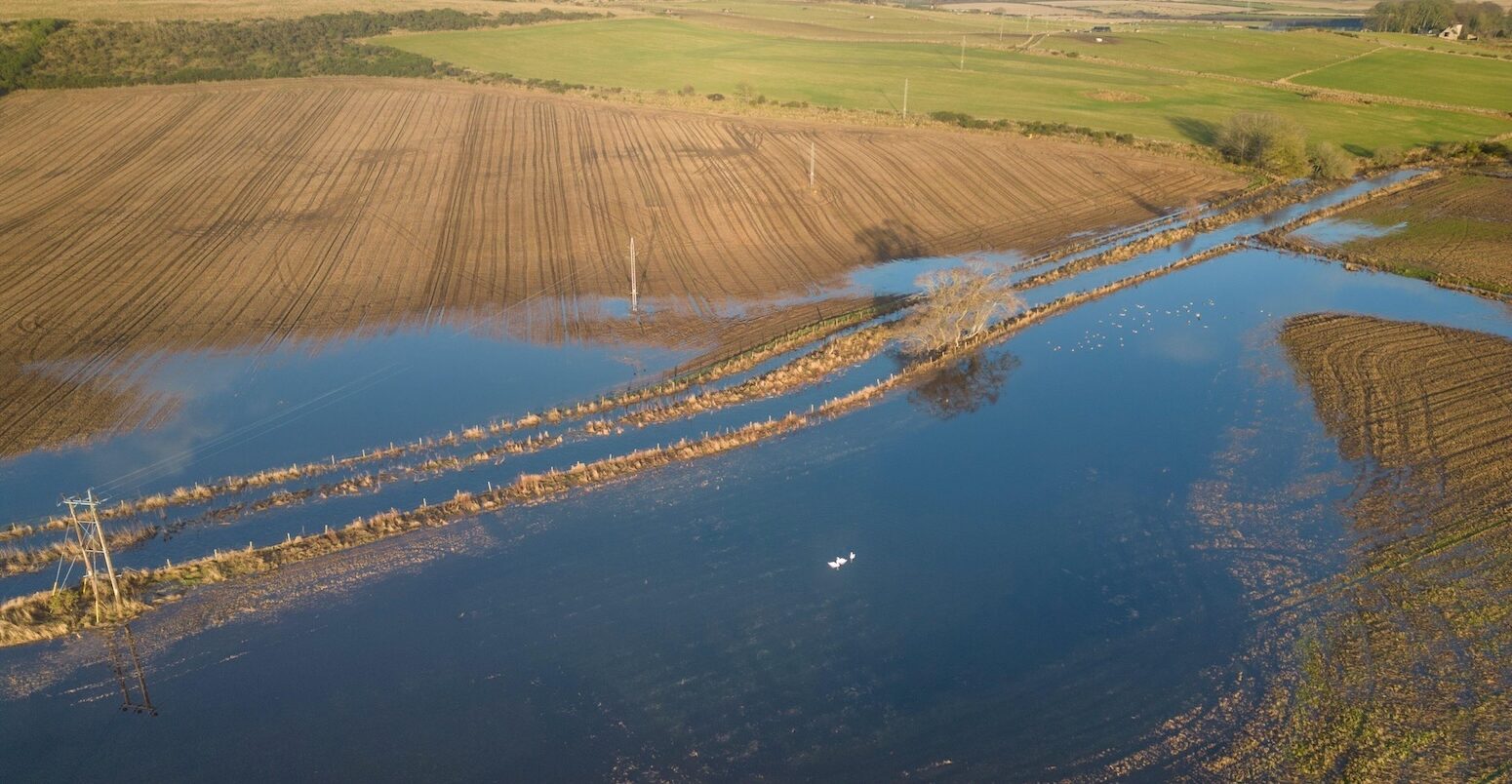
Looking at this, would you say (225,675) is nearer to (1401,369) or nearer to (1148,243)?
(1401,369)

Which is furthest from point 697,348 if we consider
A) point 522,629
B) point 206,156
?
point 206,156

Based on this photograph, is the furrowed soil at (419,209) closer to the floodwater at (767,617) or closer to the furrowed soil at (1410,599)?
the floodwater at (767,617)

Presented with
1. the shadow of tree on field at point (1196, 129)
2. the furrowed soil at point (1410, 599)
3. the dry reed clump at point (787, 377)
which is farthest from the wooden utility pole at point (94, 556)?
the shadow of tree on field at point (1196, 129)

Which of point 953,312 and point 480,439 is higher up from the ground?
point 953,312

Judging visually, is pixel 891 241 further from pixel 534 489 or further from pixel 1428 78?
pixel 1428 78

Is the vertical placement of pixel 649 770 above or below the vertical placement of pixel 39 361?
below

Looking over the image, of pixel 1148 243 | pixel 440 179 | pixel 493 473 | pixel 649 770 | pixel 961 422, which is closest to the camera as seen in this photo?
pixel 649 770

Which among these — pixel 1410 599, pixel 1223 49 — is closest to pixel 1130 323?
pixel 1410 599

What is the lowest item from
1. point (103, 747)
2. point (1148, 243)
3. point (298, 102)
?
point (103, 747)
